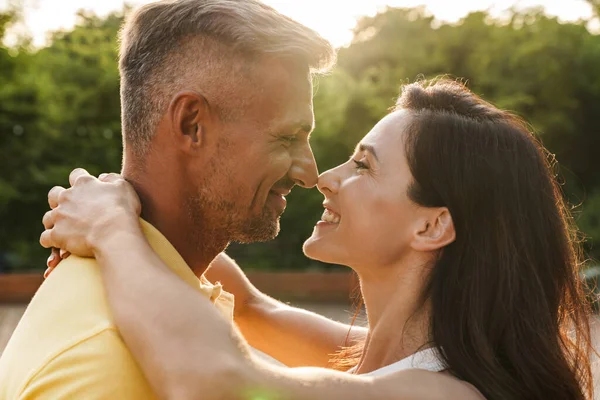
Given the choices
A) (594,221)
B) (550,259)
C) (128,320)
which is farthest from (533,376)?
(594,221)

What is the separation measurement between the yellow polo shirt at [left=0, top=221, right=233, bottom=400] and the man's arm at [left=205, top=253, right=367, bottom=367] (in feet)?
4.84

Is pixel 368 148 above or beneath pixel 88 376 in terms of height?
above

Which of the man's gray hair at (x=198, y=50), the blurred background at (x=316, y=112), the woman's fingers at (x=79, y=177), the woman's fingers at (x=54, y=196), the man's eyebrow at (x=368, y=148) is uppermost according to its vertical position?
the man's gray hair at (x=198, y=50)

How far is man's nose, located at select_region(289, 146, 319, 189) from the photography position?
2.63m

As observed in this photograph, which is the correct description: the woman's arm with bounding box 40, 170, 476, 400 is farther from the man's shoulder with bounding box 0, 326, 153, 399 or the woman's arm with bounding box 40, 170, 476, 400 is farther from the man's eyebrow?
the man's eyebrow

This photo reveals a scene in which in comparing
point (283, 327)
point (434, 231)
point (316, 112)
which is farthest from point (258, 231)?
point (316, 112)

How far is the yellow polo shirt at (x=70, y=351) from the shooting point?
1808 millimetres

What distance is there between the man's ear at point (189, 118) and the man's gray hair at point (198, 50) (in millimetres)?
35

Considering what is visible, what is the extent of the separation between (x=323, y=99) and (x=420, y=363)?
13.7m

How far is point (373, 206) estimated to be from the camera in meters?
2.75

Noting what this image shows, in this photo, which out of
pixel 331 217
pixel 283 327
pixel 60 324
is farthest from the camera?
pixel 283 327

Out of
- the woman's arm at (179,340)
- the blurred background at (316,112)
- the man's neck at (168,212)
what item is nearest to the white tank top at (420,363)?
the woman's arm at (179,340)

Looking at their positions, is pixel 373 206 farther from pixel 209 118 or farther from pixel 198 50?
pixel 198 50

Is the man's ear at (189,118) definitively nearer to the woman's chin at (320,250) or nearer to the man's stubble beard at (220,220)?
the man's stubble beard at (220,220)
